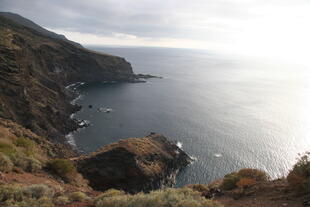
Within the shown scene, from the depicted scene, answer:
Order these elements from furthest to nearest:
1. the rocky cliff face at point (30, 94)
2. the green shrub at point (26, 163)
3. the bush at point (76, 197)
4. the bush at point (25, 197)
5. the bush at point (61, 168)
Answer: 1. the rocky cliff face at point (30, 94)
2. the bush at point (61, 168)
3. the green shrub at point (26, 163)
4. the bush at point (76, 197)
5. the bush at point (25, 197)

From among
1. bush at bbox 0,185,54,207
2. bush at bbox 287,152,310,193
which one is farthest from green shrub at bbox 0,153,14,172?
bush at bbox 287,152,310,193

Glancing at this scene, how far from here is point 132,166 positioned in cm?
4697

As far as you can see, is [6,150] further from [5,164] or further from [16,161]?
[5,164]

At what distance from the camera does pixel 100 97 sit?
122 metres

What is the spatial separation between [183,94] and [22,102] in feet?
302

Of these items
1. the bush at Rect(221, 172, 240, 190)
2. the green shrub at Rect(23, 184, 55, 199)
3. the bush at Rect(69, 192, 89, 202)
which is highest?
the green shrub at Rect(23, 184, 55, 199)

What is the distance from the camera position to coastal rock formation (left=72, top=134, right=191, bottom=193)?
135 ft

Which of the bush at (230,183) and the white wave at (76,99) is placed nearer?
the bush at (230,183)

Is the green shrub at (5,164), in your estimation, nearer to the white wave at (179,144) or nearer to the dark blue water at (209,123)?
the dark blue water at (209,123)

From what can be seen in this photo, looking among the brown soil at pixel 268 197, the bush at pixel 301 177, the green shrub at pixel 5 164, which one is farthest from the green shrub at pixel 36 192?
the bush at pixel 301 177

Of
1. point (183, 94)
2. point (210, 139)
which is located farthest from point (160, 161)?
point (183, 94)

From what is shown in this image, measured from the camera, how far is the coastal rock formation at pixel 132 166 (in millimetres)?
41219

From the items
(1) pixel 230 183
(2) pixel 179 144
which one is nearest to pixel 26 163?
(1) pixel 230 183

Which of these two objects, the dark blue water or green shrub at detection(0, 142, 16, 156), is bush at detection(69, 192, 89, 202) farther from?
the dark blue water
